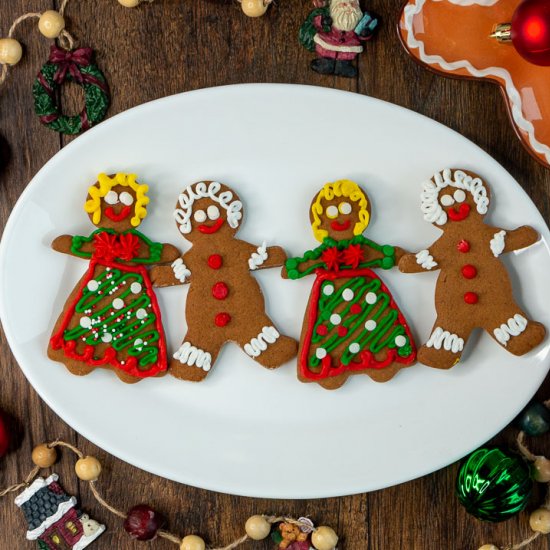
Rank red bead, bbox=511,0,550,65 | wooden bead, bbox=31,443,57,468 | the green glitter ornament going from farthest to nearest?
wooden bead, bbox=31,443,57,468, the green glitter ornament, red bead, bbox=511,0,550,65

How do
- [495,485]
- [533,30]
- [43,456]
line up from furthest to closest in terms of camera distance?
[43,456] → [495,485] → [533,30]

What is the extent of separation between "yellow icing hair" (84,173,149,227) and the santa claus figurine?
1.22ft

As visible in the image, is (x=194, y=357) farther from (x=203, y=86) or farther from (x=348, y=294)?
(x=203, y=86)

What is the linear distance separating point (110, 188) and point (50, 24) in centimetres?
31

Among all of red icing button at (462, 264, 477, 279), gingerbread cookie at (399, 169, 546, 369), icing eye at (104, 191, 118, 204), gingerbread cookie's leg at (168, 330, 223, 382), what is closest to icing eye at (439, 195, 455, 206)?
gingerbread cookie at (399, 169, 546, 369)

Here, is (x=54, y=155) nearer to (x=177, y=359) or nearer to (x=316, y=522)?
(x=177, y=359)

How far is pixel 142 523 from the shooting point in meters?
1.23

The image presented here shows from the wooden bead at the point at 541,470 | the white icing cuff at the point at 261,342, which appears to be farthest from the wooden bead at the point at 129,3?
the wooden bead at the point at 541,470

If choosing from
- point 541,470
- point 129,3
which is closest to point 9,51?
point 129,3

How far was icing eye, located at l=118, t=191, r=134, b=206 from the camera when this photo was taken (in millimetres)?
1158

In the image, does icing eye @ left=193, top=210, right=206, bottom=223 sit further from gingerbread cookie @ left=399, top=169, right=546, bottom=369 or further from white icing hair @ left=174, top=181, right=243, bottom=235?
gingerbread cookie @ left=399, top=169, right=546, bottom=369

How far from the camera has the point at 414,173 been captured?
1195mm

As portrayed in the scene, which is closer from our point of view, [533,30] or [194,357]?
[533,30]

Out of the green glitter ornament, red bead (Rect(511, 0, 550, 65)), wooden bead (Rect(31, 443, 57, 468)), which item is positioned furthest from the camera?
wooden bead (Rect(31, 443, 57, 468))
